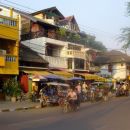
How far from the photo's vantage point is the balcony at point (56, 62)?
126ft

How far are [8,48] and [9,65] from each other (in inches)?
94.6

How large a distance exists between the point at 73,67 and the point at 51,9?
8587 millimetres

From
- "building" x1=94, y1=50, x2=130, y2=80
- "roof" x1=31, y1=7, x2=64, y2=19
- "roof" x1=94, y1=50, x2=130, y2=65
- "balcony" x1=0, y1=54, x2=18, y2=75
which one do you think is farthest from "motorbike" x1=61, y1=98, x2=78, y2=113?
"building" x1=94, y1=50, x2=130, y2=80

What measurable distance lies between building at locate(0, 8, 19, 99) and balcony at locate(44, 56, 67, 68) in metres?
6.95

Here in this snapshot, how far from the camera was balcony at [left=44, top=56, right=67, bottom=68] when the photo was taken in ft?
126

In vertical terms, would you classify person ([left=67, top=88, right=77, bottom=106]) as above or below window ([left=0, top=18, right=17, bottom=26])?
below

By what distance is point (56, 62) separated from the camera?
39750 mm

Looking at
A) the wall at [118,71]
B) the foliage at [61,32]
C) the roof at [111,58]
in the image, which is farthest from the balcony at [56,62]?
the wall at [118,71]

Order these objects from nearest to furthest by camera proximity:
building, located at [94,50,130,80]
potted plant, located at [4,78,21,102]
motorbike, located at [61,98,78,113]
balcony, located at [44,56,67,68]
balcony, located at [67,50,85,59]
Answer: motorbike, located at [61,98,78,113] < potted plant, located at [4,78,21,102] < balcony, located at [44,56,67,68] < balcony, located at [67,50,85,59] < building, located at [94,50,130,80]

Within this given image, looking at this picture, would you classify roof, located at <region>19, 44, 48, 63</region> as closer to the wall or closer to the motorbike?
the motorbike

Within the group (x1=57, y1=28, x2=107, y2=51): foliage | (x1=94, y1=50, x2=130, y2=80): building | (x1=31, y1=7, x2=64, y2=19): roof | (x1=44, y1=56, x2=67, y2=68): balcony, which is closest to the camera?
(x1=44, y1=56, x2=67, y2=68): balcony

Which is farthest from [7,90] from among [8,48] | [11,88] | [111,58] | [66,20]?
[111,58]

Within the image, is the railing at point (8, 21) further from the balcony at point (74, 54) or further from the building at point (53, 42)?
the balcony at point (74, 54)

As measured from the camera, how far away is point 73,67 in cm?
4297
